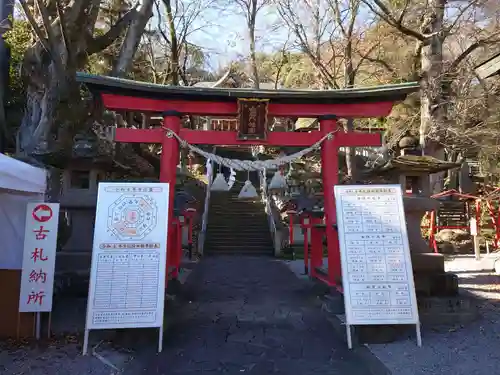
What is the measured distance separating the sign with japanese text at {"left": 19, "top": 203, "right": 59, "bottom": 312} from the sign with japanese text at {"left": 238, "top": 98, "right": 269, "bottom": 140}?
3770 millimetres

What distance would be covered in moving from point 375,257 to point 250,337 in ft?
6.99

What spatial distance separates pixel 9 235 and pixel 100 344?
210cm

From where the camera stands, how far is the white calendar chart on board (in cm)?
566

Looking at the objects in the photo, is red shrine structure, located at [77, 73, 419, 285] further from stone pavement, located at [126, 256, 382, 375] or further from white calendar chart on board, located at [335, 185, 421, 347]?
white calendar chart on board, located at [335, 185, 421, 347]

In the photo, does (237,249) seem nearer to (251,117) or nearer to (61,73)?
(61,73)

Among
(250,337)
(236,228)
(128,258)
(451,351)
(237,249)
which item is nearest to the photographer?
(451,351)

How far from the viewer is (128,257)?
571cm

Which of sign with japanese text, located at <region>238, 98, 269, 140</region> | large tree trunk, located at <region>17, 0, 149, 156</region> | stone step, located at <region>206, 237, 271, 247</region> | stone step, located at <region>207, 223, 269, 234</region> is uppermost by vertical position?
large tree trunk, located at <region>17, 0, 149, 156</region>

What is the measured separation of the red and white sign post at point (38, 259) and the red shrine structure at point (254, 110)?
2.36m

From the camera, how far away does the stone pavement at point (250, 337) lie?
5117 mm

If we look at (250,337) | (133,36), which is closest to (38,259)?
(250,337)

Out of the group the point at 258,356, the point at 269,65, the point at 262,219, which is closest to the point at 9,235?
the point at 258,356

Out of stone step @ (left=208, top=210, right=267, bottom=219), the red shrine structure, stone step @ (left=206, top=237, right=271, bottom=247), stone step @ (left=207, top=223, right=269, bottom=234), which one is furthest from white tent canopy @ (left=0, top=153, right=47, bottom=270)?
stone step @ (left=208, top=210, right=267, bottom=219)

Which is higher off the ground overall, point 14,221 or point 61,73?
point 61,73
